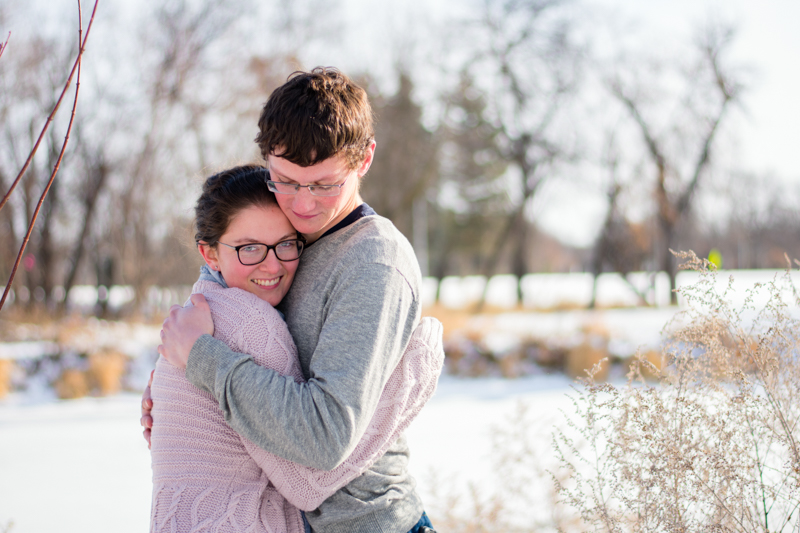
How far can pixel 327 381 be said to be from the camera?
3.99ft

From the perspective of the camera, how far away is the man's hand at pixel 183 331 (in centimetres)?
133

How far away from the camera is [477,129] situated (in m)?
15.5

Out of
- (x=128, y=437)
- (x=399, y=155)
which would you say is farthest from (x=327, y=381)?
(x=399, y=155)

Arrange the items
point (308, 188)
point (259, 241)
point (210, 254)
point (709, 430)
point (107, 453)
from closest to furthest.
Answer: point (308, 188) → point (259, 241) → point (210, 254) → point (709, 430) → point (107, 453)

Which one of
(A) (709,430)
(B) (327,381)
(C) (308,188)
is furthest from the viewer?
(A) (709,430)

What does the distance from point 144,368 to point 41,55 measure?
22.0 feet

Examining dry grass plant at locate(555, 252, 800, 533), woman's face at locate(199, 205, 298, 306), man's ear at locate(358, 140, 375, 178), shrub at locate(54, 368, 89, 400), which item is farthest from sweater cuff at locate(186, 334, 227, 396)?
shrub at locate(54, 368, 89, 400)

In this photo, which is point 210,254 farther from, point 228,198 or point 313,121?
point 313,121

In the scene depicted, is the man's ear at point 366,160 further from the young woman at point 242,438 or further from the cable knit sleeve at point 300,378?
the cable knit sleeve at point 300,378

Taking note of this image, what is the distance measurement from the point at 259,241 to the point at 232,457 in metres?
0.53

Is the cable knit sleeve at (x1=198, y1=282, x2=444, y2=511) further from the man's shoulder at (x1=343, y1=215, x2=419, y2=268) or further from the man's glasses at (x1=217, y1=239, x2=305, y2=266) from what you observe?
the man's shoulder at (x1=343, y1=215, x2=419, y2=268)

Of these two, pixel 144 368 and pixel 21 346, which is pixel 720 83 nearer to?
pixel 144 368

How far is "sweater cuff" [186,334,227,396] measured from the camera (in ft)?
4.18

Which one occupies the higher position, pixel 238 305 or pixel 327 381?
pixel 238 305
